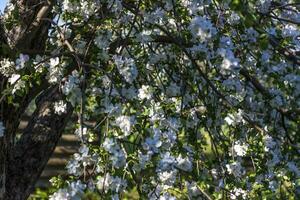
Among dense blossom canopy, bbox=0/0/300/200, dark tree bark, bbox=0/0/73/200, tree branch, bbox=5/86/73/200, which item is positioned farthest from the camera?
tree branch, bbox=5/86/73/200

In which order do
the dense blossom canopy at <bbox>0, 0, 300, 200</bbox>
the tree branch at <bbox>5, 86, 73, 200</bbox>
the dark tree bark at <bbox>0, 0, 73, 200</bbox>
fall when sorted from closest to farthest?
the dense blossom canopy at <bbox>0, 0, 300, 200</bbox> < the dark tree bark at <bbox>0, 0, 73, 200</bbox> < the tree branch at <bbox>5, 86, 73, 200</bbox>

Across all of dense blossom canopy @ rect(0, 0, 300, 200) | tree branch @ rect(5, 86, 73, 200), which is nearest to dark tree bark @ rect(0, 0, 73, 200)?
tree branch @ rect(5, 86, 73, 200)

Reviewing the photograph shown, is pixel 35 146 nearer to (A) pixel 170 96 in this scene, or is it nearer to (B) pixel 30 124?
(B) pixel 30 124

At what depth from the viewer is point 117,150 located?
2283 mm

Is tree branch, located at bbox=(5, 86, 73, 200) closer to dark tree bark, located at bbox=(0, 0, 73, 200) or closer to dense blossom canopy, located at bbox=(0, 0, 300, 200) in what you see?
dark tree bark, located at bbox=(0, 0, 73, 200)

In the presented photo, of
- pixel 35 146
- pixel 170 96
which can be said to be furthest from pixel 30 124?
pixel 170 96

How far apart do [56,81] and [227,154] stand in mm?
1154

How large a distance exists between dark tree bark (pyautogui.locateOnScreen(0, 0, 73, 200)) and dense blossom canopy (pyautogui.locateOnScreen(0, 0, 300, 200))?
111 millimetres

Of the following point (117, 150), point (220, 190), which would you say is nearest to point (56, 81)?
point (117, 150)

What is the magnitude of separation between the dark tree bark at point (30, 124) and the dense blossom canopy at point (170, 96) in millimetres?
111

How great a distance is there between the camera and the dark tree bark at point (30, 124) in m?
3.35

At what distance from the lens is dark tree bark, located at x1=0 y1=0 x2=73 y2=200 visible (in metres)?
3.35

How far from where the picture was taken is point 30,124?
3998 millimetres

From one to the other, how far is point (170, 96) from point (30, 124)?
45.7 inches
